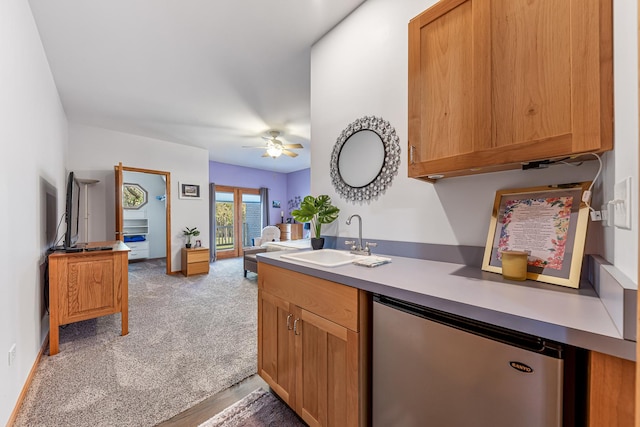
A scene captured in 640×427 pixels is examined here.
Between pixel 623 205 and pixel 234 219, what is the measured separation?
24.1ft

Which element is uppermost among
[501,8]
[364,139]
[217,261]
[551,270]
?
[501,8]

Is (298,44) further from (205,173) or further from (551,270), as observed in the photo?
(205,173)

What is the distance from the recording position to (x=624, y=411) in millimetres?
546

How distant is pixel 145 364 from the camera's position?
6.59 ft

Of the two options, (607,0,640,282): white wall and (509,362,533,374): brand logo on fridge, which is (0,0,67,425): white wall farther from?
(607,0,640,282): white wall

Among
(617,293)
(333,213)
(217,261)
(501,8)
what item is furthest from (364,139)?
(217,261)

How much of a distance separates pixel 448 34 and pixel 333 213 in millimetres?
1235

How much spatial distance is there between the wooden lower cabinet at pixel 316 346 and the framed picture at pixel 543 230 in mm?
667

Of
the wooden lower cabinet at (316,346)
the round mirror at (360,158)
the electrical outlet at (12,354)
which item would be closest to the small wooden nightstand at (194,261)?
the electrical outlet at (12,354)

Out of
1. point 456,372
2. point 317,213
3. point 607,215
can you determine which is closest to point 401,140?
point 317,213

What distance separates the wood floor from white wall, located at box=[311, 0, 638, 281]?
124 centimetres

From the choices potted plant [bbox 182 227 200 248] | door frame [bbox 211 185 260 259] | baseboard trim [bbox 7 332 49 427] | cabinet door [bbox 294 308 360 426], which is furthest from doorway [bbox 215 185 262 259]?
cabinet door [bbox 294 308 360 426]

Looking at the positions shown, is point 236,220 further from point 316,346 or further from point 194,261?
point 316,346

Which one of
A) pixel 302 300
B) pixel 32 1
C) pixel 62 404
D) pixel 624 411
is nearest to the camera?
pixel 624 411
